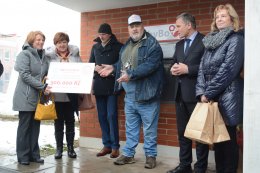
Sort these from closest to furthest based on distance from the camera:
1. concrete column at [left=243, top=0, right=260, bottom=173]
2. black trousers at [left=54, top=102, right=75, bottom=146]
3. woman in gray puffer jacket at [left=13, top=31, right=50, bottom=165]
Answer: concrete column at [left=243, top=0, right=260, bottom=173] < woman in gray puffer jacket at [left=13, top=31, right=50, bottom=165] < black trousers at [left=54, top=102, right=75, bottom=146]

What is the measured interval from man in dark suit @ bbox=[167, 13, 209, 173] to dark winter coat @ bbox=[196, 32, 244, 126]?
0.47 m

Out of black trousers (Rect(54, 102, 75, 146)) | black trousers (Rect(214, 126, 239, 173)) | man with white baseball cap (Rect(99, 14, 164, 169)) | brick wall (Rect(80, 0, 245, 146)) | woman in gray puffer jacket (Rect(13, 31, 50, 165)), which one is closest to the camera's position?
black trousers (Rect(214, 126, 239, 173))

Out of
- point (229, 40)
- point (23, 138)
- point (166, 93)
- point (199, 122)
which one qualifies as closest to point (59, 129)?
point (23, 138)

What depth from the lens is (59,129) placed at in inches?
205

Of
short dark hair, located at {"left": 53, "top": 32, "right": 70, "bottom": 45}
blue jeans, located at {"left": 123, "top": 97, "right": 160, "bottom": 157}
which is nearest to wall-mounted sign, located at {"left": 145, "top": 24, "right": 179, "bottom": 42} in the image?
blue jeans, located at {"left": 123, "top": 97, "right": 160, "bottom": 157}

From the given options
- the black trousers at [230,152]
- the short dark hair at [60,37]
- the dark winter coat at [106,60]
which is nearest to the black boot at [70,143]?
the dark winter coat at [106,60]

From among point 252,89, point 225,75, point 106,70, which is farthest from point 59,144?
point 252,89

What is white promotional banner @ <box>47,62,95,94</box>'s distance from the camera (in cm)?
481

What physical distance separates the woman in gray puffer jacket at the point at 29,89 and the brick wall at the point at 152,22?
132 cm

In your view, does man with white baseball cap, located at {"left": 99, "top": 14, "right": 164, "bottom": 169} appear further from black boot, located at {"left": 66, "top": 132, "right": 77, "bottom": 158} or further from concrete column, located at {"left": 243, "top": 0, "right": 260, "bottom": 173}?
concrete column, located at {"left": 243, "top": 0, "right": 260, "bottom": 173}

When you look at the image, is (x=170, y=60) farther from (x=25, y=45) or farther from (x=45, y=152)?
(x=45, y=152)

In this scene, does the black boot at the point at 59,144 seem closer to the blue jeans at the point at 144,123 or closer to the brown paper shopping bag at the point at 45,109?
the brown paper shopping bag at the point at 45,109

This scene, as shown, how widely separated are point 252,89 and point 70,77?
9.69 feet

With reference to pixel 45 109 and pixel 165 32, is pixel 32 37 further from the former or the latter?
pixel 165 32
